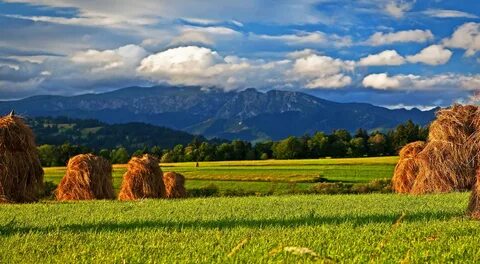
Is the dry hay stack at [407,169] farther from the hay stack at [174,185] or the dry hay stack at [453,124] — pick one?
the hay stack at [174,185]

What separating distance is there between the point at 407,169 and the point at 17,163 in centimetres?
2193

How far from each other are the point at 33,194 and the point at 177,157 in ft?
226

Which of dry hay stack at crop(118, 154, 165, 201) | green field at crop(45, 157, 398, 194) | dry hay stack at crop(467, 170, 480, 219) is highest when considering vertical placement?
dry hay stack at crop(467, 170, 480, 219)

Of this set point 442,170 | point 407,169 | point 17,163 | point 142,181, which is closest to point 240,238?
point 17,163

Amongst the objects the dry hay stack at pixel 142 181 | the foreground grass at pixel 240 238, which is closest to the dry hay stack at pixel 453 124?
the dry hay stack at pixel 142 181

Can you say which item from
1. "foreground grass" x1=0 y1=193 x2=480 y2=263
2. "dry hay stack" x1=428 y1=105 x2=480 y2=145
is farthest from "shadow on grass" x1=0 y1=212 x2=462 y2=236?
"dry hay stack" x1=428 y1=105 x2=480 y2=145

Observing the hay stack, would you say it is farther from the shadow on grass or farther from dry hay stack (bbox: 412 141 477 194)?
the shadow on grass

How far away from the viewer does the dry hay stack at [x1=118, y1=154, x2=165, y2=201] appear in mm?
34406

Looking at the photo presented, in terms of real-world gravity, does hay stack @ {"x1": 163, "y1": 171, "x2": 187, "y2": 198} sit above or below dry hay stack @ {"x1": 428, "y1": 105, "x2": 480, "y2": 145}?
below

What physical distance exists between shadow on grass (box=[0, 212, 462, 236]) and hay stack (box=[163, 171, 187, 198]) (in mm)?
24451

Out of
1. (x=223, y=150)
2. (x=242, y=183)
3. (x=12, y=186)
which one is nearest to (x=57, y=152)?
(x=223, y=150)

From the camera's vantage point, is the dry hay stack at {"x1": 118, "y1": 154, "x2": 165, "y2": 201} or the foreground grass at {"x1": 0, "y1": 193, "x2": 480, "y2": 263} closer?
the foreground grass at {"x1": 0, "y1": 193, "x2": 480, "y2": 263}

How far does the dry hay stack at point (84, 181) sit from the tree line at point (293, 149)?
57221 millimetres

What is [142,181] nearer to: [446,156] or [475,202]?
[446,156]
